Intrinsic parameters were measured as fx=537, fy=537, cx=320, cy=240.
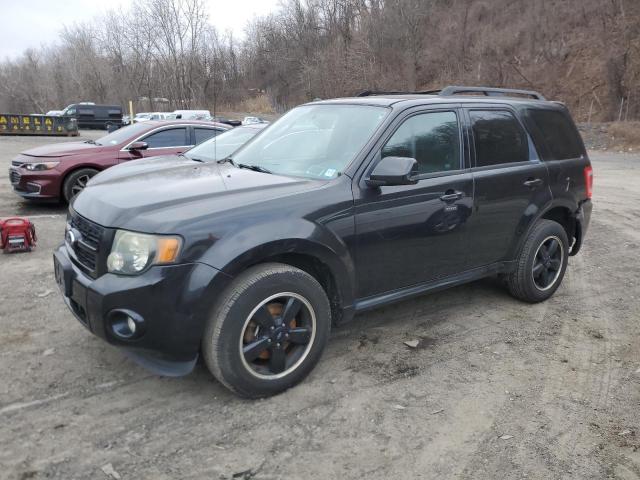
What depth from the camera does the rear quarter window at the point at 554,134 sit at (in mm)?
4777

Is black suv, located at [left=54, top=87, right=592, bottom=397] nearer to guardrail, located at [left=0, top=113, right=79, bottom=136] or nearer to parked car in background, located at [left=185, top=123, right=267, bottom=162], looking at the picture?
parked car in background, located at [left=185, top=123, right=267, bottom=162]

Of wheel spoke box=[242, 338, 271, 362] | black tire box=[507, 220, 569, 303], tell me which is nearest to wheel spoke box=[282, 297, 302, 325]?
wheel spoke box=[242, 338, 271, 362]

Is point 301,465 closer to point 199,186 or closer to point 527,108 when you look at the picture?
point 199,186

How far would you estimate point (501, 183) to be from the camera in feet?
14.2

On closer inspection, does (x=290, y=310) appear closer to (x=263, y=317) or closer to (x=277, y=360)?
(x=263, y=317)

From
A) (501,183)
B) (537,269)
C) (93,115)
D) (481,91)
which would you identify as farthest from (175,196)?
(93,115)

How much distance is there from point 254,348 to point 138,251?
2.86ft

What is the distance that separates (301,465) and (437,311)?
7.86ft

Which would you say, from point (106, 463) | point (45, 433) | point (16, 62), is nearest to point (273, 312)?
point (106, 463)

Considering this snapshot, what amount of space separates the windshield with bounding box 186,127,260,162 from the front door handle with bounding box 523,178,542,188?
151 inches

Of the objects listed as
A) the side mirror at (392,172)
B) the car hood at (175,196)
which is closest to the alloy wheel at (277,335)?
the car hood at (175,196)

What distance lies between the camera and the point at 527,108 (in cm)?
477

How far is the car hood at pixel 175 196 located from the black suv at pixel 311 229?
0.01 meters

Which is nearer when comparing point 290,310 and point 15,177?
point 290,310
